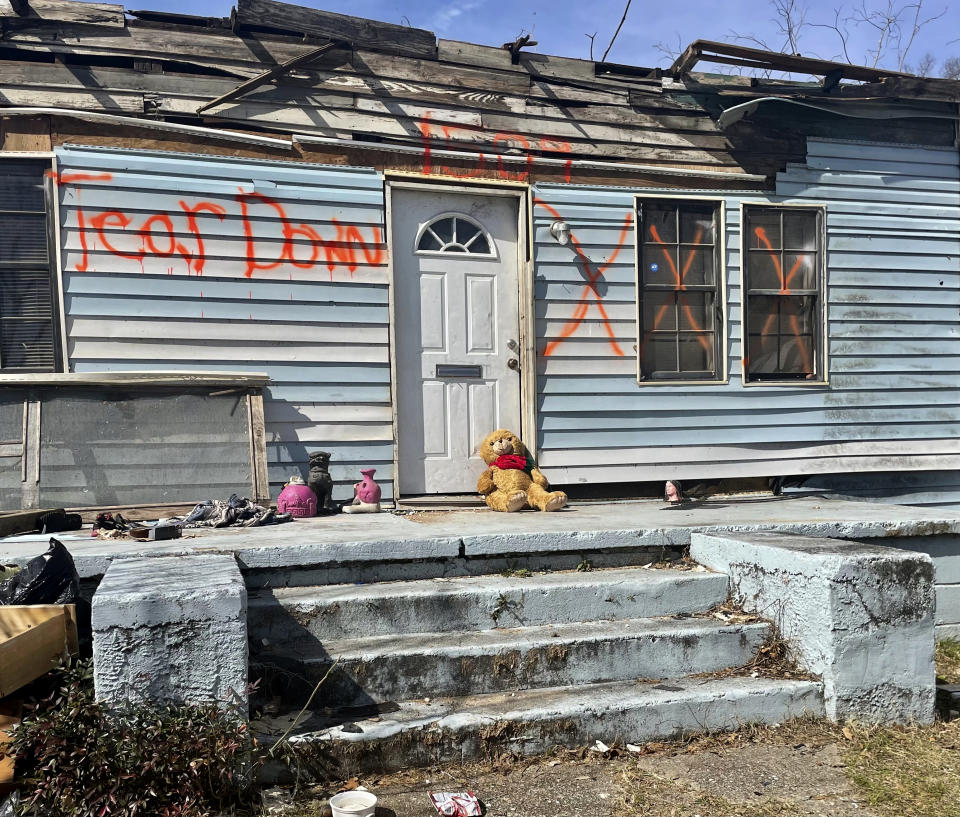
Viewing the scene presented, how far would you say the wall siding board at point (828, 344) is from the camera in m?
6.70

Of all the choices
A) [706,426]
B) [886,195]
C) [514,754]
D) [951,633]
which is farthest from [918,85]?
[514,754]

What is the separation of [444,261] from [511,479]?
6.17ft

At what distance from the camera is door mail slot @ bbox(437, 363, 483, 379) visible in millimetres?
6484

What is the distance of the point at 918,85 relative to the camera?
24.0 ft

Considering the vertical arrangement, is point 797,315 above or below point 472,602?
above

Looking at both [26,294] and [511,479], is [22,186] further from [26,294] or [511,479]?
[511,479]

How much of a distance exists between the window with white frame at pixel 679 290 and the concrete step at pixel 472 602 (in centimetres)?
301

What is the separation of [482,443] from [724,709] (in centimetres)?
324

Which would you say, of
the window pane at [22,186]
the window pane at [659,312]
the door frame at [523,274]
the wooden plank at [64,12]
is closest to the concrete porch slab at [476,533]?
the door frame at [523,274]

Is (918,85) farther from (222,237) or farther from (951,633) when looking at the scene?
(222,237)

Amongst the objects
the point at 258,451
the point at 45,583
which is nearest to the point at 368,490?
the point at 258,451

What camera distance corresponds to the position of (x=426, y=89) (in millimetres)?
6398

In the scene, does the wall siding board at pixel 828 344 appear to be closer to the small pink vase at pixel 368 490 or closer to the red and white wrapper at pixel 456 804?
the small pink vase at pixel 368 490

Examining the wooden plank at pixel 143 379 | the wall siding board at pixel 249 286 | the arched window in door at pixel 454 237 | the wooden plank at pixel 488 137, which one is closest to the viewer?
the wooden plank at pixel 143 379
